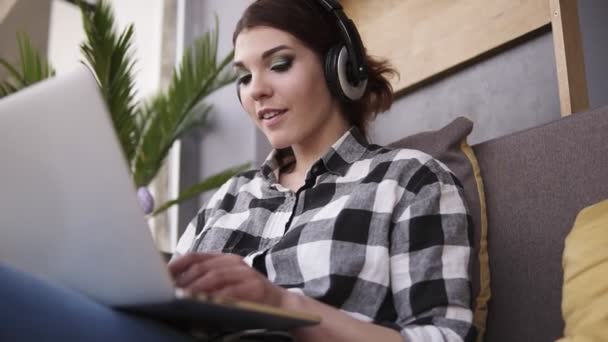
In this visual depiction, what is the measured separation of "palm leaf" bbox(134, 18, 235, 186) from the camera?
2221mm

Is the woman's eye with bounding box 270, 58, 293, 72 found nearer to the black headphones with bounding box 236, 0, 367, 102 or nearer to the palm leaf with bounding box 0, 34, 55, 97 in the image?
the black headphones with bounding box 236, 0, 367, 102

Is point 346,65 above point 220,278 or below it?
above

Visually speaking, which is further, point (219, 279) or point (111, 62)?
point (111, 62)

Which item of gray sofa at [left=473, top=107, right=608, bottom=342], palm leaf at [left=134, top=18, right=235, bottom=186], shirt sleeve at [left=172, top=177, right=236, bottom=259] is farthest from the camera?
palm leaf at [left=134, top=18, right=235, bottom=186]

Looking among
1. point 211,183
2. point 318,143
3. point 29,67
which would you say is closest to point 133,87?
point 29,67

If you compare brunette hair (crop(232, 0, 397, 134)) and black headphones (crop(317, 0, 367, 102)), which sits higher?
brunette hair (crop(232, 0, 397, 134))

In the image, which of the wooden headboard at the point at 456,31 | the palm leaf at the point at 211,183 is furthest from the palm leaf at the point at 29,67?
the wooden headboard at the point at 456,31

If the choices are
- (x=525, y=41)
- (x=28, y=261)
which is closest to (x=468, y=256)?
(x=28, y=261)

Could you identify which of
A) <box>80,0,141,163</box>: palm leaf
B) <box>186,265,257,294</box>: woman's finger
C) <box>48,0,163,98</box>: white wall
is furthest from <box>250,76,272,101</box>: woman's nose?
<box>48,0,163,98</box>: white wall

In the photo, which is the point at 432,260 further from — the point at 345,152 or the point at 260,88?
the point at 260,88

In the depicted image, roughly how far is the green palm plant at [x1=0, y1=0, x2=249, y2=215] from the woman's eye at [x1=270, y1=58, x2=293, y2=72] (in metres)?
1.04

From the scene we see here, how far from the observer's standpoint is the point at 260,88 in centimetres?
109

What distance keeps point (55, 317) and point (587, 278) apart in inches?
23.0

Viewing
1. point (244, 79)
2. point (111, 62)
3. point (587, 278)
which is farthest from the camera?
point (111, 62)
